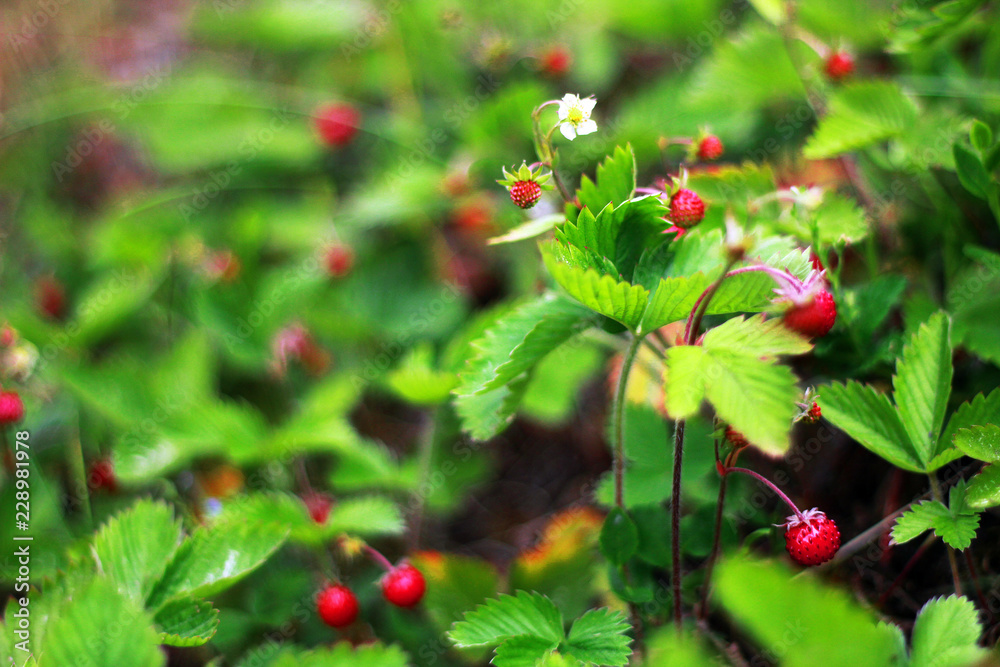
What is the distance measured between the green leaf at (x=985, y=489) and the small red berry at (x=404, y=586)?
1.05 metres

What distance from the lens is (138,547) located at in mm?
1276

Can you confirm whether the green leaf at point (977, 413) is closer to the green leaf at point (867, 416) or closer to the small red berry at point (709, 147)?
the green leaf at point (867, 416)

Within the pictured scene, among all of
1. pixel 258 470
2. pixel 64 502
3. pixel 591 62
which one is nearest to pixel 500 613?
pixel 258 470

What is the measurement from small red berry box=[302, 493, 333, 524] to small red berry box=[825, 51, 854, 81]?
1693 millimetres

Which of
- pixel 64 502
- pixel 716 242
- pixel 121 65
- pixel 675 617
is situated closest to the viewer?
pixel 716 242

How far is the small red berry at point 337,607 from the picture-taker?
1445 millimetres

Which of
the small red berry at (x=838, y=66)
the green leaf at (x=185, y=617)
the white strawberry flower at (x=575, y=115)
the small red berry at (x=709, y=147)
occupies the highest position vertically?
the white strawberry flower at (x=575, y=115)

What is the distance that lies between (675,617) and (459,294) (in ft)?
4.24

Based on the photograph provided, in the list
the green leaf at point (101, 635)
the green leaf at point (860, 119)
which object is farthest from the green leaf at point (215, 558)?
the green leaf at point (860, 119)

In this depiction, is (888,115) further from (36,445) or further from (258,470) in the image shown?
(36,445)

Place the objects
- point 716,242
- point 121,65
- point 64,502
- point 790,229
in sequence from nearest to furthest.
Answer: point 716,242 → point 790,229 → point 64,502 → point 121,65

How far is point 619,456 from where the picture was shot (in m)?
1.26

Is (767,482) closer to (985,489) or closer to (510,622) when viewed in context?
(985,489)

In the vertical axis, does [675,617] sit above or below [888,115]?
below
